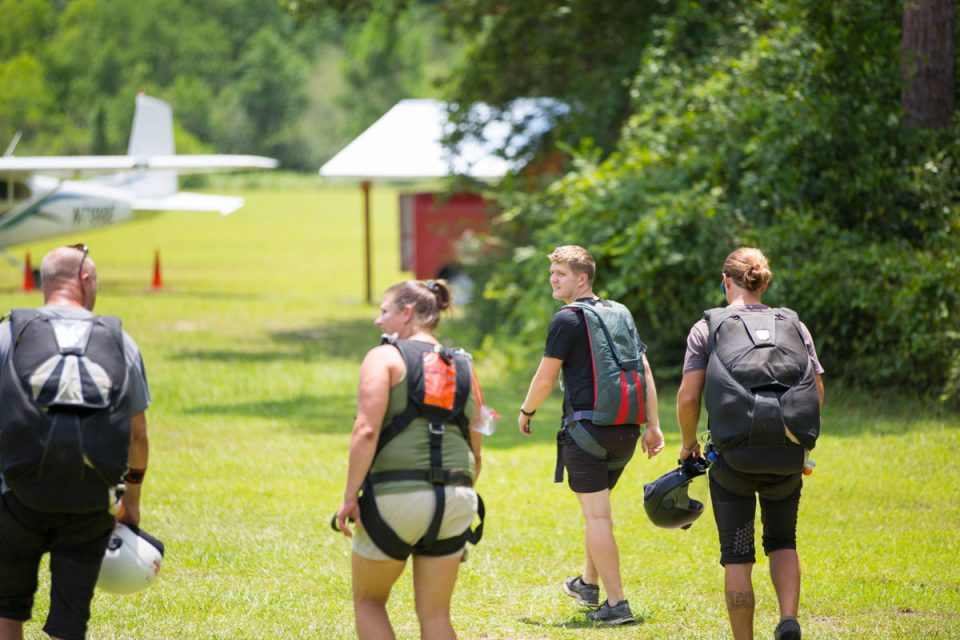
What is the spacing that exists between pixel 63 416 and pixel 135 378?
30 cm

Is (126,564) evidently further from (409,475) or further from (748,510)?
(748,510)

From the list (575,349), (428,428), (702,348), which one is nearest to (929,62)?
(575,349)

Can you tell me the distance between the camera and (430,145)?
2339 centimetres

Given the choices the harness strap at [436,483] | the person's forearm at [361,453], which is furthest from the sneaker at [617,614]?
the person's forearm at [361,453]

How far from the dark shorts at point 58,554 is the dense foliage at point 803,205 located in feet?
29.3

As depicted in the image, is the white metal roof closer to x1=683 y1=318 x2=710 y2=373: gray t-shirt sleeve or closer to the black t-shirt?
the black t-shirt

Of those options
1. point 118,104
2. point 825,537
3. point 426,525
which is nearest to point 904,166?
point 825,537

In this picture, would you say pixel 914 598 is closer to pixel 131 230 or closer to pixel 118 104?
pixel 131 230

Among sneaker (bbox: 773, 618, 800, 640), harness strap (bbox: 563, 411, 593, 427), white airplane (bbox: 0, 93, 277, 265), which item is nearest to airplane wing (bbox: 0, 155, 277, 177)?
white airplane (bbox: 0, 93, 277, 265)

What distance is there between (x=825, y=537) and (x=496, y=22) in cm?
1232

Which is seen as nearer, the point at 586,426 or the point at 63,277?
the point at 63,277

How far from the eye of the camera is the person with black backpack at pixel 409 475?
13.5ft

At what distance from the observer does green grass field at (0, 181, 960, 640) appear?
5895 mm

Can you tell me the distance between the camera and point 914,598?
6148mm
